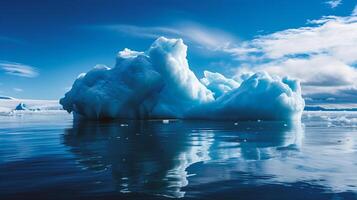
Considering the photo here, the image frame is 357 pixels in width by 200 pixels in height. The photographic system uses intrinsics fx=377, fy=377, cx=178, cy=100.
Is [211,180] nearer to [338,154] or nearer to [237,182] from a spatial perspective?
[237,182]

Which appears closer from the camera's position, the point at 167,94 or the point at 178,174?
the point at 178,174

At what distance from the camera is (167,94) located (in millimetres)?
40938

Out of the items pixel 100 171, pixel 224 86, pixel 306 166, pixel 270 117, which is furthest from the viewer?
pixel 224 86

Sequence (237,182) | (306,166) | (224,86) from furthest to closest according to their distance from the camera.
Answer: (224,86), (306,166), (237,182)

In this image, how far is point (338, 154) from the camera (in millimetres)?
11664

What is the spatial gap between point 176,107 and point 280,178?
34.2 meters

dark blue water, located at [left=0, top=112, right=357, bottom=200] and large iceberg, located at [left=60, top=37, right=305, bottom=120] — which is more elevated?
large iceberg, located at [left=60, top=37, right=305, bottom=120]

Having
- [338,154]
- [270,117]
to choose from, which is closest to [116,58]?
[270,117]

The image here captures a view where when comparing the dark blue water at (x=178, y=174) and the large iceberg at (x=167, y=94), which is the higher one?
the large iceberg at (x=167, y=94)

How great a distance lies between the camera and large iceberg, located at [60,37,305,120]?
3747 cm

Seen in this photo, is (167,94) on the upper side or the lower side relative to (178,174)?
upper

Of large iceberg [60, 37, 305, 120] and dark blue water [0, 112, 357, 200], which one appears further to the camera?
large iceberg [60, 37, 305, 120]

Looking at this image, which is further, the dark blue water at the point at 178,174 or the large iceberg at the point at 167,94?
the large iceberg at the point at 167,94

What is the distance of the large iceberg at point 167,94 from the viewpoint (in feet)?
123
